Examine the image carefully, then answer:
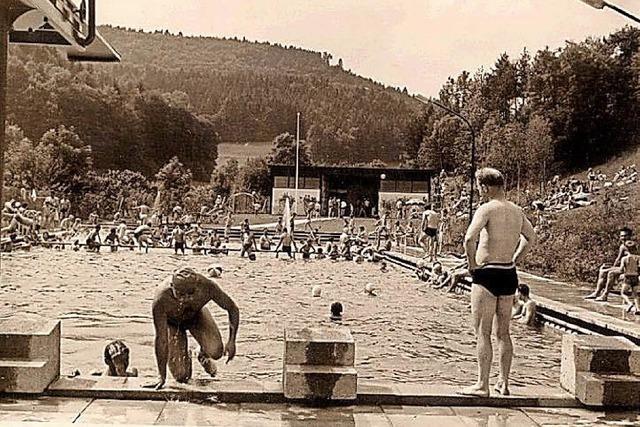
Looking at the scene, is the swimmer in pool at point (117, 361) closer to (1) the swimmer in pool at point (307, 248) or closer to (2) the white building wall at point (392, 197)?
(1) the swimmer in pool at point (307, 248)

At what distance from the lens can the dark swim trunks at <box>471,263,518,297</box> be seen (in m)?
3.10

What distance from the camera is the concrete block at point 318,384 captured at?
10.1ft

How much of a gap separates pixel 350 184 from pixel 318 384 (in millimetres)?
2054

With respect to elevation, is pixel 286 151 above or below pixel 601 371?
above

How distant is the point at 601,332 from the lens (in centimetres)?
507

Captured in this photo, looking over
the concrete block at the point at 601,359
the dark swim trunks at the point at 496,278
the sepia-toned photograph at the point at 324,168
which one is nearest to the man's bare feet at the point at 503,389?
the concrete block at the point at 601,359

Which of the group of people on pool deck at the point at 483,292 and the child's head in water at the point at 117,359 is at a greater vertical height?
the group of people on pool deck at the point at 483,292

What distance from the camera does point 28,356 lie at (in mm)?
3146

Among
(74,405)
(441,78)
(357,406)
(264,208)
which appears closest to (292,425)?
(357,406)

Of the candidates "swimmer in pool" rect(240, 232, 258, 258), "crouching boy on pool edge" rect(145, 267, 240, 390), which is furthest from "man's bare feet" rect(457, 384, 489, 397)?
"swimmer in pool" rect(240, 232, 258, 258)

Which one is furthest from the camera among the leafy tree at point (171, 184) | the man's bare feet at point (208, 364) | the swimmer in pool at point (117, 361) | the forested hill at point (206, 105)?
the leafy tree at point (171, 184)

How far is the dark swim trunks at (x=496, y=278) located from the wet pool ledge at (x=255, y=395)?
0.40 metres

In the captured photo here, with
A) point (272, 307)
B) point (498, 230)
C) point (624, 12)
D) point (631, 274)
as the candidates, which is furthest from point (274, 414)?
point (631, 274)

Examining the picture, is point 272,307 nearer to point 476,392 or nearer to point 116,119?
point 116,119
